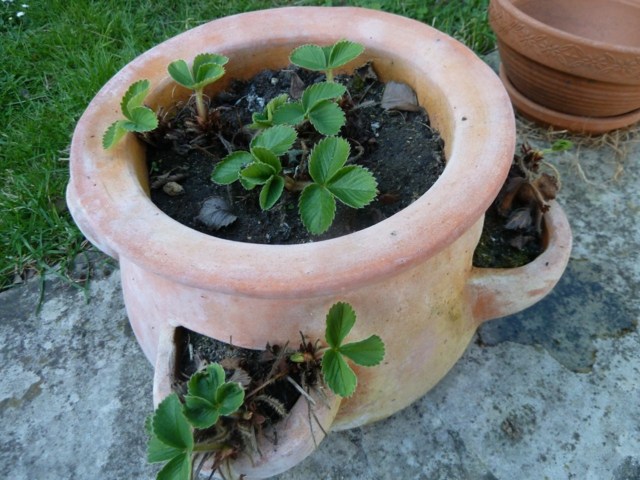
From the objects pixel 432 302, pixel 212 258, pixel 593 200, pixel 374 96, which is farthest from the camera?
pixel 593 200

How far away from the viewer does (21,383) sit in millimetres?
1442

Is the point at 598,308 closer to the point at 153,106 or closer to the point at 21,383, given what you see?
the point at 153,106

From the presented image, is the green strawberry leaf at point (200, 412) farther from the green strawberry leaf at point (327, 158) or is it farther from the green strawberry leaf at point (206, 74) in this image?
the green strawberry leaf at point (206, 74)

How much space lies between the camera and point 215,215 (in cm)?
108

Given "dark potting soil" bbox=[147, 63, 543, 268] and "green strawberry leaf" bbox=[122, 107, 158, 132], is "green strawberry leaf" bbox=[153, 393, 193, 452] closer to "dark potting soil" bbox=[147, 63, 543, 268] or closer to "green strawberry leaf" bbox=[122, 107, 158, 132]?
"dark potting soil" bbox=[147, 63, 543, 268]

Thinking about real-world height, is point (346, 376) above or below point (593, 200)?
above

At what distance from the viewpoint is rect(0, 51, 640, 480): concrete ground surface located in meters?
1.28

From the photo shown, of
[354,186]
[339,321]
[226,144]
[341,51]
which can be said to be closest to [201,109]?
[226,144]

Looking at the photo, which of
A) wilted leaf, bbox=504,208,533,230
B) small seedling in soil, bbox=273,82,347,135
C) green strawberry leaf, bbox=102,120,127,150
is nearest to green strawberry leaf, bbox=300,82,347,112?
small seedling in soil, bbox=273,82,347,135

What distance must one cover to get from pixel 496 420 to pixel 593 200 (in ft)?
2.60

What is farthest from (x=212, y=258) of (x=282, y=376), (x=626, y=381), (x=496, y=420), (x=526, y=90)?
(x=526, y=90)

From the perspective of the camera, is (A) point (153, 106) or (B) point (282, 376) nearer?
(B) point (282, 376)

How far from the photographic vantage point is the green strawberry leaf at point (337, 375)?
0.89 meters

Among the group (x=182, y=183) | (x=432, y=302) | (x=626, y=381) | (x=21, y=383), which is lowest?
(x=626, y=381)
